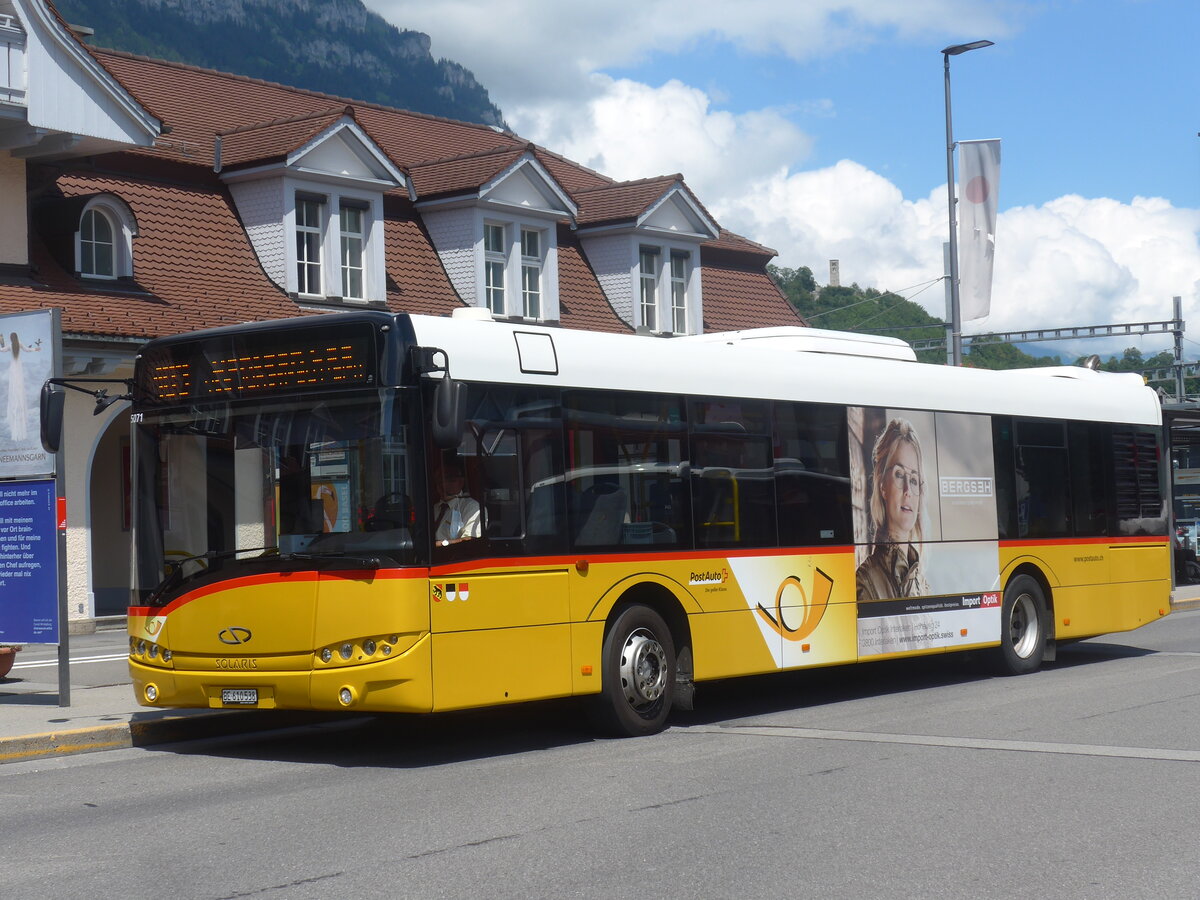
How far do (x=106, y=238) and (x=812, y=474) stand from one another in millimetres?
15185

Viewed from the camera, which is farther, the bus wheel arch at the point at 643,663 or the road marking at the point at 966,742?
the bus wheel arch at the point at 643,663

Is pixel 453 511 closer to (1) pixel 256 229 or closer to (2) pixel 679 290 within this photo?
(1) pixel 256 229

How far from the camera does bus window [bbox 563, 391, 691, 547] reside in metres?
11.3

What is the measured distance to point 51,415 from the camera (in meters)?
12.1

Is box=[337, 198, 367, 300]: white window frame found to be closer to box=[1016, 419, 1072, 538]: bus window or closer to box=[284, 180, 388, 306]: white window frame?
box=[284, 180, 388, 306]: white window frame

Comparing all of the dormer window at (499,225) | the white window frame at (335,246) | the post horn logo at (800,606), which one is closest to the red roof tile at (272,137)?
the white window frame at (335,246)

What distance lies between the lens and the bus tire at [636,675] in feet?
37.4

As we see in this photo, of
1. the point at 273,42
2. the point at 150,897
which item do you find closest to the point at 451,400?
the point at 150,897

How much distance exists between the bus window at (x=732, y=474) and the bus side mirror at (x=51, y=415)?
16.0 ft

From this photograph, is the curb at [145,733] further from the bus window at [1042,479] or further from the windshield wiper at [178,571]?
the bus window at [1042,479]

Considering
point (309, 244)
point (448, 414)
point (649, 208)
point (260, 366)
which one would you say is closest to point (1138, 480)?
point (448, 414)

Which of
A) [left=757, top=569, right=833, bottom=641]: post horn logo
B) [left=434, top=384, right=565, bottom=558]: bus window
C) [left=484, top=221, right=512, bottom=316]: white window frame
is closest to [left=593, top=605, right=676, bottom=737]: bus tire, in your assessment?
[left=434, top=384, right=565, bottom=558]: bus window

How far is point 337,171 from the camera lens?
28.0 metres

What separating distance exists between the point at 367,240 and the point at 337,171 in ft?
4.75
